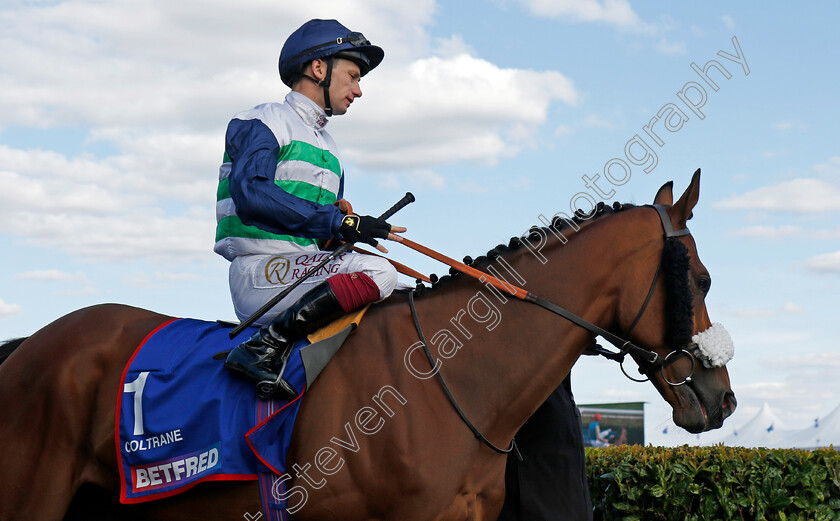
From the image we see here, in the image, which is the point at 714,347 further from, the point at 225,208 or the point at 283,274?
the point at 225,208

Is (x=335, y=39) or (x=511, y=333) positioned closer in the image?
(x=511, y=333)

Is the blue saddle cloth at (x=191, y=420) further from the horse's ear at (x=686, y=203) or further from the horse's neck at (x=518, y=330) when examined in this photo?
the horse's ear at (x=686, y=203)

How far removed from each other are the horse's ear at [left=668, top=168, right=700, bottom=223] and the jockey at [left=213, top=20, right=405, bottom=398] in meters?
1.27

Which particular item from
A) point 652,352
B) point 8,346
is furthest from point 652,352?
point 8,346

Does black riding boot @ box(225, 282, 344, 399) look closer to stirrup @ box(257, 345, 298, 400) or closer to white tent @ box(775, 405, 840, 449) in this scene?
stirrup @ box(257, 345, 298, 400)

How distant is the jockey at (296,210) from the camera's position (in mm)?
3293

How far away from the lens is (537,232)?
11.9 ft

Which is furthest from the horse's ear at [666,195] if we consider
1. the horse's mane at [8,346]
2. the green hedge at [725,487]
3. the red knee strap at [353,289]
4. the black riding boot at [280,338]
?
the horse's mane at [8,346]

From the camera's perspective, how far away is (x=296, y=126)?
3.77 meters

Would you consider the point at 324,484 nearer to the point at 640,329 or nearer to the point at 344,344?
the point at 344,344

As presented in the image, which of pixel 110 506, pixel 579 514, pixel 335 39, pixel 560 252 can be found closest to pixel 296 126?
pixel 335 39

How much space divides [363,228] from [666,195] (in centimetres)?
156

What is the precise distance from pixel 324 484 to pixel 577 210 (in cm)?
174

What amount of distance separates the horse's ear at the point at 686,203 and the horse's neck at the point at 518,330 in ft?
1.18
